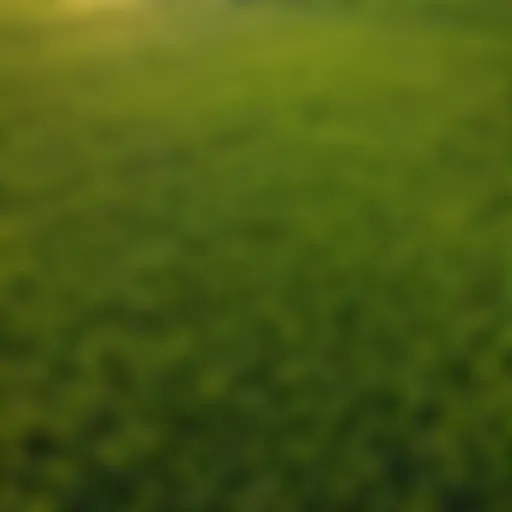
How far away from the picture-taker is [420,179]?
1595 millimetres

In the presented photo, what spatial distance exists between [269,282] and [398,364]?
10.2 inches

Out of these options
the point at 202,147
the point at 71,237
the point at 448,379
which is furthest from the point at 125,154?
the point at 448,379

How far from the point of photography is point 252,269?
53.5 inches

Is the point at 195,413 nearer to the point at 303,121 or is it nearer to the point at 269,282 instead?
the point at 269,282

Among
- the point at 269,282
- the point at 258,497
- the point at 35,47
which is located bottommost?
the point at 258,497

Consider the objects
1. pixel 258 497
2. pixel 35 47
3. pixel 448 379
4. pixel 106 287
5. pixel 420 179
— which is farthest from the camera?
pixel 35 47

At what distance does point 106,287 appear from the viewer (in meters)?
1.31

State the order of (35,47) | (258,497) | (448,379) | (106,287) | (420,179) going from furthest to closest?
(35,47), (420,179), (106,287), (448,379), (258,497)

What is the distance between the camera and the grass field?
1.07 meters

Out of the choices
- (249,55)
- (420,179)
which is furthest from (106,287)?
(249,55)

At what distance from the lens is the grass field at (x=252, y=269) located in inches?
42.2

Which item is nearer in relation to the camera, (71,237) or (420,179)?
(71,237)

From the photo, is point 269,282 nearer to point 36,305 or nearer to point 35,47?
point 36,305

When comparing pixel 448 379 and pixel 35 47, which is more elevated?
pixel 35 47
